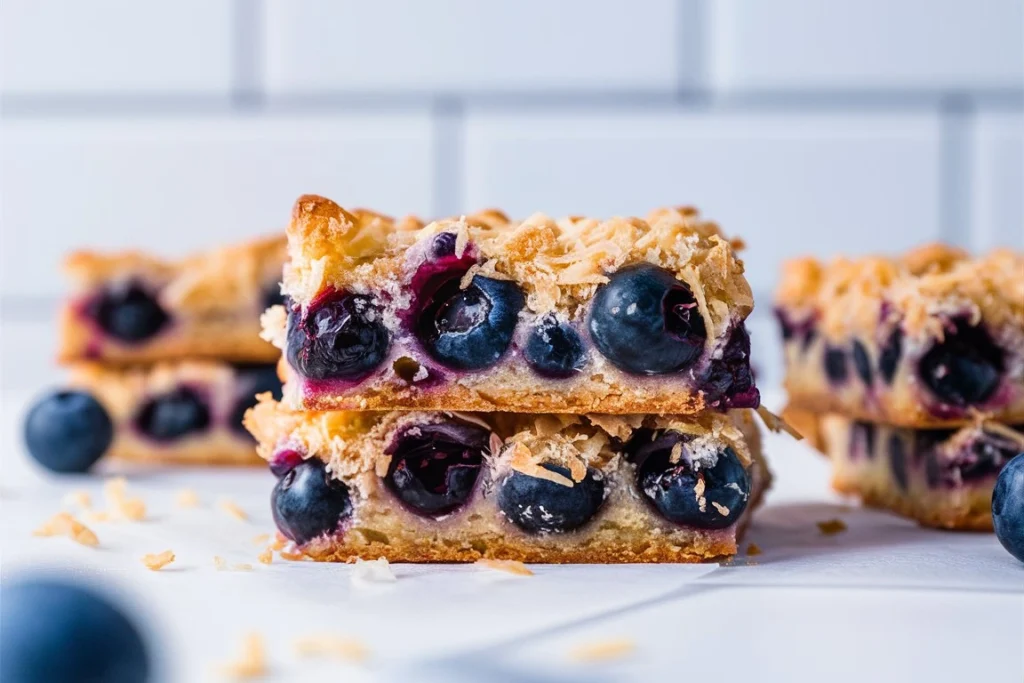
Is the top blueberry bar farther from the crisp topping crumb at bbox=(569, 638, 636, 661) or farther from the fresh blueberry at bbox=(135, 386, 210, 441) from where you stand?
the fresh blueberry at bbox=(135, 386, 210, 441)

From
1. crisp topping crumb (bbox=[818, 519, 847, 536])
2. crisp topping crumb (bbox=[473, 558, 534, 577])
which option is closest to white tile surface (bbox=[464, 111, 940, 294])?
crisp topping crumb (bbox=[818, 519, 847, 536])

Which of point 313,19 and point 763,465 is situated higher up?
point 313,19

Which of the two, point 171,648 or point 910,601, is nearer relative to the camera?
point 171,648

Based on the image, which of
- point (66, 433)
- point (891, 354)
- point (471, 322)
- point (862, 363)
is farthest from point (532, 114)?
point (471, 322)

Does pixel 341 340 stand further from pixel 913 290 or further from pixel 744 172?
pixel 744 172

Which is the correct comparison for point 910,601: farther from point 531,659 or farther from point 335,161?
point 335,161

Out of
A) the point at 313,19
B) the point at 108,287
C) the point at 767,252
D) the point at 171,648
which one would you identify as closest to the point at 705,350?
the point at 171,648

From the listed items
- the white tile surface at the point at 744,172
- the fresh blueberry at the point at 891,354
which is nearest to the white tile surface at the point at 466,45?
the white tile surface at the point at 744,172

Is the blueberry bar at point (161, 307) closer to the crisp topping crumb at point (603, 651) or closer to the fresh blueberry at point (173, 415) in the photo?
the fresh blueberry at point (173, 415)
